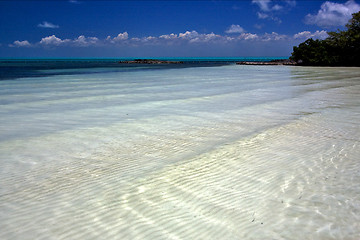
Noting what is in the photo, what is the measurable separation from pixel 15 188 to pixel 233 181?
2738 millimetres

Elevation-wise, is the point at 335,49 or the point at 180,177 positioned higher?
the point at 335,49

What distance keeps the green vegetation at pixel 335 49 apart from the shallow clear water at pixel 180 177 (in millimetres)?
45638

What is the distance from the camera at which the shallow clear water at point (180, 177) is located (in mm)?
2662

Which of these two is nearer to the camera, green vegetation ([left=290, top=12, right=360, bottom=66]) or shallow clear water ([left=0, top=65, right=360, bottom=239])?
shallow clear water ([left=0, top=65, right=360, bottom=239])

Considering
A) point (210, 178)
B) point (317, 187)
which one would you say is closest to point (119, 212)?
point (210, 178)

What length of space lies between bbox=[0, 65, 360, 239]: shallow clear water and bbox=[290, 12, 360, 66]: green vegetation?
45.6 metres

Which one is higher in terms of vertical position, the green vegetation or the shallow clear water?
the green vegetation

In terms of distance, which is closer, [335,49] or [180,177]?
[180,177]

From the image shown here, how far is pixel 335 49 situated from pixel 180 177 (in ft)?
174

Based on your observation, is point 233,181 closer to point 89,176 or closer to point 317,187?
point 317,187

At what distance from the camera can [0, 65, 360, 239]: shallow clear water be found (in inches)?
105

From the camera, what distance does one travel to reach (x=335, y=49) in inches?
1880

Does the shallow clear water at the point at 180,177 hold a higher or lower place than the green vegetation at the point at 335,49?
lower

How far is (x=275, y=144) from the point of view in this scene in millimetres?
5129
